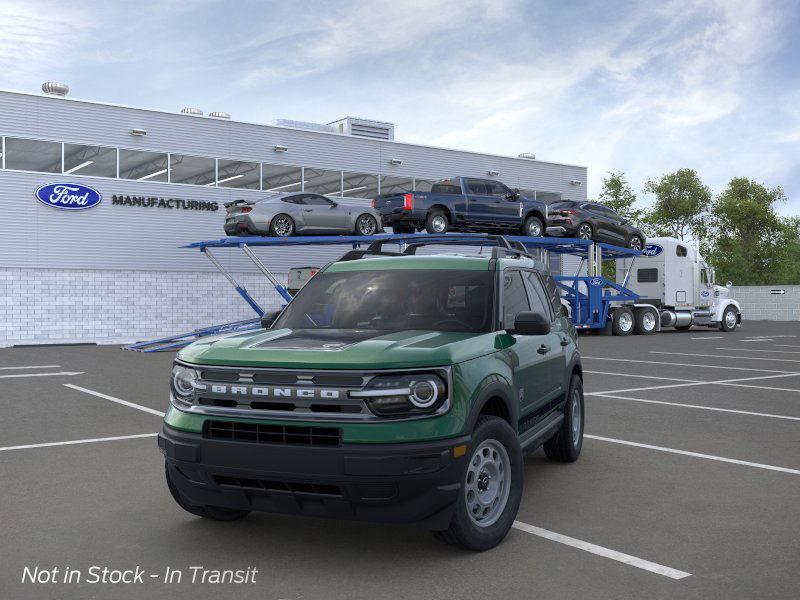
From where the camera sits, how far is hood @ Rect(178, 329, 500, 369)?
4391mm

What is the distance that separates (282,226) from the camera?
23984 millimetres

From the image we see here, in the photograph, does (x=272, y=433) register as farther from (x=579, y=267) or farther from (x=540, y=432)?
(x=579, y=267)

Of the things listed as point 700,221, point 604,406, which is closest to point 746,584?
point 604,406

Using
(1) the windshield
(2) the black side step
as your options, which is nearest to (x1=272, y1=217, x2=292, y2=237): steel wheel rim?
(2) the black side step

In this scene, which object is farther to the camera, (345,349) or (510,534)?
(510,534)

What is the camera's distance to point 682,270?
1248 inches

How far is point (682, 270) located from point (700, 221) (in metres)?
40.6

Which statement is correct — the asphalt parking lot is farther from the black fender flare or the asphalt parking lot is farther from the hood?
the hood

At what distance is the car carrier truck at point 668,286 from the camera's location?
30828 mm

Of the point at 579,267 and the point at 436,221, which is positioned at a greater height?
the point at 436,221

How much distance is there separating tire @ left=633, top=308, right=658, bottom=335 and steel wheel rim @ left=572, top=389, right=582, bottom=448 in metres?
24.0

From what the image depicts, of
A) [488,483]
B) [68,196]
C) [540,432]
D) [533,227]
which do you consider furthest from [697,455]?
[68,196]

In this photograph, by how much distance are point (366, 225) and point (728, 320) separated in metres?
16.8

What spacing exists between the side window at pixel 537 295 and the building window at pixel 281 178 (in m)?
25.1
